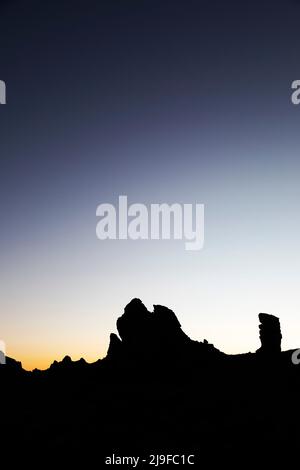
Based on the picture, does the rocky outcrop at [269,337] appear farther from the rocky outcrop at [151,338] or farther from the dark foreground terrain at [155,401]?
the rocky outcrop at [151,338]

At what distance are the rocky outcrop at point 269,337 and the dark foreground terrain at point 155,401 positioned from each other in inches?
9.8

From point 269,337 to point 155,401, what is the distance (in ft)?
121

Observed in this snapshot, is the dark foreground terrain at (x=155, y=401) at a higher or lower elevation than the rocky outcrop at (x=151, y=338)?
lower

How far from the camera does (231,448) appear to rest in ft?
175

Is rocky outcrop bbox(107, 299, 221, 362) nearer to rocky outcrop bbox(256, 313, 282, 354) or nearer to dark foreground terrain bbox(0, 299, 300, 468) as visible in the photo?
dark foreground terrain bbox(0, 299, 300, 468)

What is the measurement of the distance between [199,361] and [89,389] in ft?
93.7

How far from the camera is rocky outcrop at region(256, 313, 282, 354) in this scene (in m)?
97.9

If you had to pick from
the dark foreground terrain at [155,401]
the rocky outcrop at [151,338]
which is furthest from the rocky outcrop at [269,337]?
the rocky outcrop at [151,338]

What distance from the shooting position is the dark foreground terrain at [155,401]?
5603 centimetres

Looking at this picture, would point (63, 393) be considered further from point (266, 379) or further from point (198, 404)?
point (266, 379)

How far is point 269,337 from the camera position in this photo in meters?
→ 98.4

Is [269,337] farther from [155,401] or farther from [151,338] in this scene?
[155,401]
